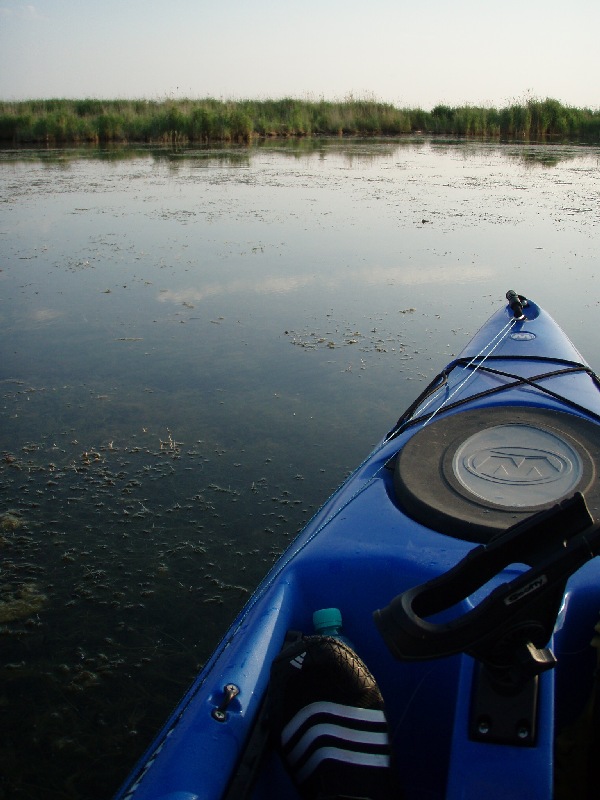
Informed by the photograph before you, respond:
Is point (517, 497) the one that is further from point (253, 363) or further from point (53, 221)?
point (53, 221)

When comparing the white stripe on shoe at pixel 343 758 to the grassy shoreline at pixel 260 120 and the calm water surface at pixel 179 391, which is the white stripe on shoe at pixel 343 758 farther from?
the grassy shoreline at pixel 260 120

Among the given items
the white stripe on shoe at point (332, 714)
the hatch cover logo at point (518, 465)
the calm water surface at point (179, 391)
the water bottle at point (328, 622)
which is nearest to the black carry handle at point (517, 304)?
the calm water surface at point (179, 391)

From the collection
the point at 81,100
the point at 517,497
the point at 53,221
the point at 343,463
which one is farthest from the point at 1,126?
the point at 517,497

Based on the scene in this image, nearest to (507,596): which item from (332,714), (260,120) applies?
(332,714)

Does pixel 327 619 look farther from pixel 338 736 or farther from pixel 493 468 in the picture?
pixel 493 468

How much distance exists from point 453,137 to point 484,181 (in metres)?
17.0

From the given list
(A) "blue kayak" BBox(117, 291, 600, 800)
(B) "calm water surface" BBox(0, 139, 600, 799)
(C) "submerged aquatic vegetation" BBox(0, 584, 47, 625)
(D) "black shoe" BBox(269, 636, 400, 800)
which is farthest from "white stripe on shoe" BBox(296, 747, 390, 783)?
(C) "submerged aquatic vegetation" BBox(0, 584, 47, 625)

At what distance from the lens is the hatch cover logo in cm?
198

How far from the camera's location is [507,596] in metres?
1.04

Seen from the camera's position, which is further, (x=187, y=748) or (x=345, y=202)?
(x=345, y=202)

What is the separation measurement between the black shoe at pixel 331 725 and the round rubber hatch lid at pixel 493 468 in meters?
0.56

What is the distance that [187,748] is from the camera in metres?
1.37

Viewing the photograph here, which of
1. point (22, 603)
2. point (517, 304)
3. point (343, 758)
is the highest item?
point (517, 304)

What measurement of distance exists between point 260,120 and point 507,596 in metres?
28.1
